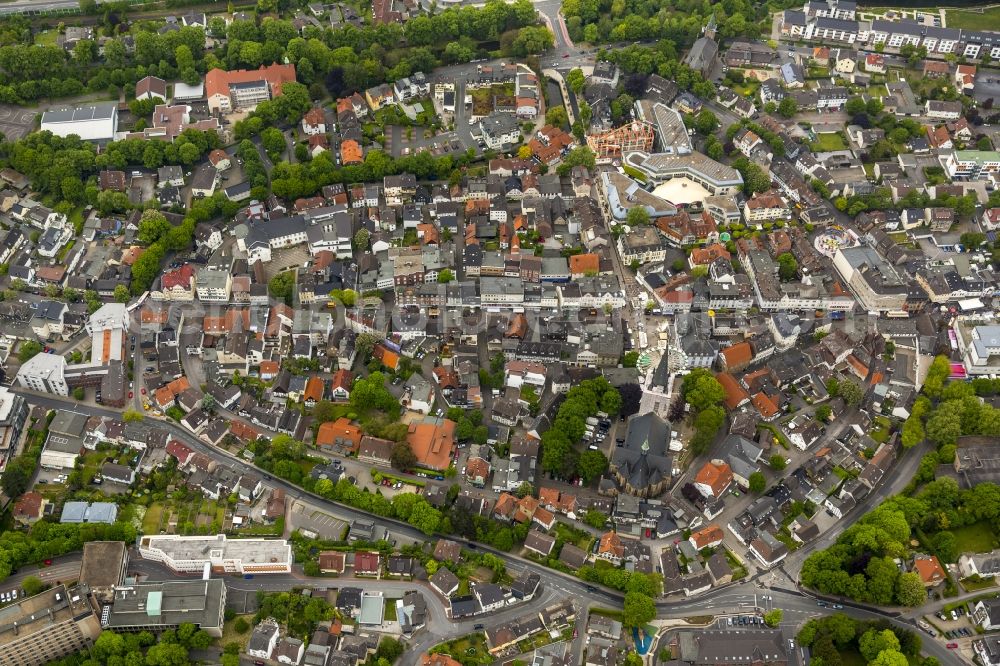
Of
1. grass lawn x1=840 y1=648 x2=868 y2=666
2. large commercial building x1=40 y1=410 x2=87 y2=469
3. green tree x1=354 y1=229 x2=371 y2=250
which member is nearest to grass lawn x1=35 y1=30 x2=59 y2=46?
green tree x1=354 y1=229 x2=371 y2=250

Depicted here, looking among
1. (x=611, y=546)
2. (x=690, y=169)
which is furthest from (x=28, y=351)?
(x=690, y=169)

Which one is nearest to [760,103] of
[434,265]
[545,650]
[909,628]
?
[434,265]

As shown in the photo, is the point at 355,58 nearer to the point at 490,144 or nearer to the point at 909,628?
the point at 490,144

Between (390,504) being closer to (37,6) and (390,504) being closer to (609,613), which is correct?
(609,613)

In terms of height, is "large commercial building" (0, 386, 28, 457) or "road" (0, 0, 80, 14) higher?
"road" (0, 0, 80, 14)

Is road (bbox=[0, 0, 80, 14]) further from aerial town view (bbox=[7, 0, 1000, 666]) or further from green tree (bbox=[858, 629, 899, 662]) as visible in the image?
green tree (bbox=[858, 629, 899, 662])

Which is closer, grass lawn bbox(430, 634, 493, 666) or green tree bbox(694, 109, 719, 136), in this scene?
grass lawn bbox(430, 634, 493, 666)
